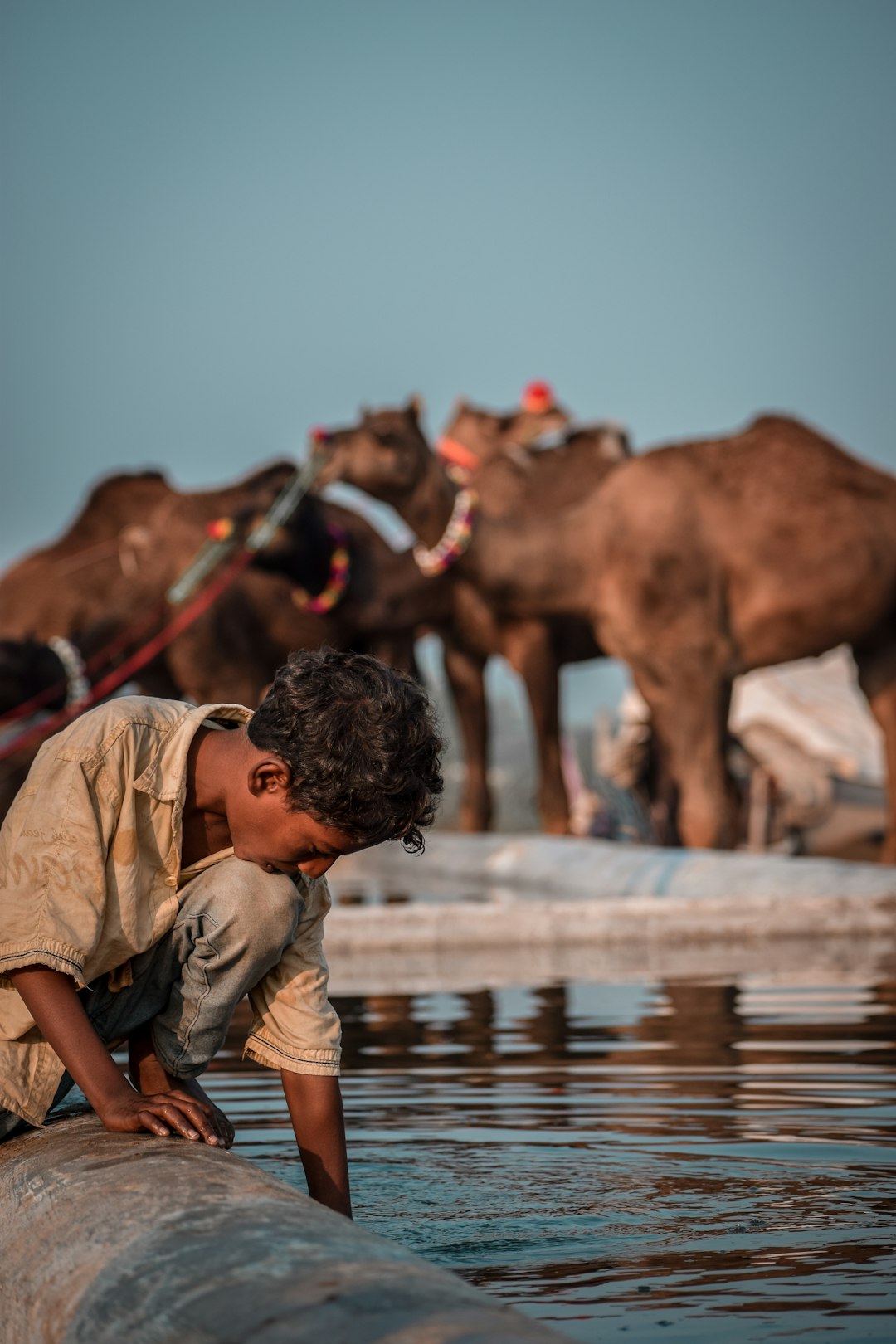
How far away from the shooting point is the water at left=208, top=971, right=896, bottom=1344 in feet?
10.1

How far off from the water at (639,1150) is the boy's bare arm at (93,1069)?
0.48 metres

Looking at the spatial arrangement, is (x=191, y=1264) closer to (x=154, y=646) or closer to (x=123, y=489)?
(x=154, y=646)

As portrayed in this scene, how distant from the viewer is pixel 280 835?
3.33 m

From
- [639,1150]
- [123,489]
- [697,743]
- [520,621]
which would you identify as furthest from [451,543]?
[639,1150]

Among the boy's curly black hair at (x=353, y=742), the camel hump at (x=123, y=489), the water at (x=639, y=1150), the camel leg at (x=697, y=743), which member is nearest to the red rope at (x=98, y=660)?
the camel hump at (x=123, y=489)

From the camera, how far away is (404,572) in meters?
18.3

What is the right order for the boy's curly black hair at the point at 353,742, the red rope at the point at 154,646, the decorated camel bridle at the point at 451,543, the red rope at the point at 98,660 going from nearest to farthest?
the boy's curly black hair at the point at 353,742 < the decorated camel bridle at the point at 451,543 < the red rope at the point at 154,646 < the red rope at the point at 98,660

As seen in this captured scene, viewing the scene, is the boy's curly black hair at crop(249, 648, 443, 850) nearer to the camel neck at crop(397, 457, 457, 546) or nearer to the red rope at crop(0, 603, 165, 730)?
the camel neck at crop(397, 457, 457, 546)

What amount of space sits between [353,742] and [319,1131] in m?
0.87

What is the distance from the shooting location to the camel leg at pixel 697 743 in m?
14.7

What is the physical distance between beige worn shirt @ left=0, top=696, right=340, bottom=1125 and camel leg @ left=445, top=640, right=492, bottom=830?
51.7ft

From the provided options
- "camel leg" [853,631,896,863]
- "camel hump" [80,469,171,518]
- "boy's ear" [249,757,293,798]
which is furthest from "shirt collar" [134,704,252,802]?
"camel hump" [80,469,171,518]

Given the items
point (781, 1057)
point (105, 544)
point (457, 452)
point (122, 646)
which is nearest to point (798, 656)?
point (457, 452)

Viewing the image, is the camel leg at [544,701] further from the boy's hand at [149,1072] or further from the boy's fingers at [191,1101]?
the boy's fingers at [191,1101]
